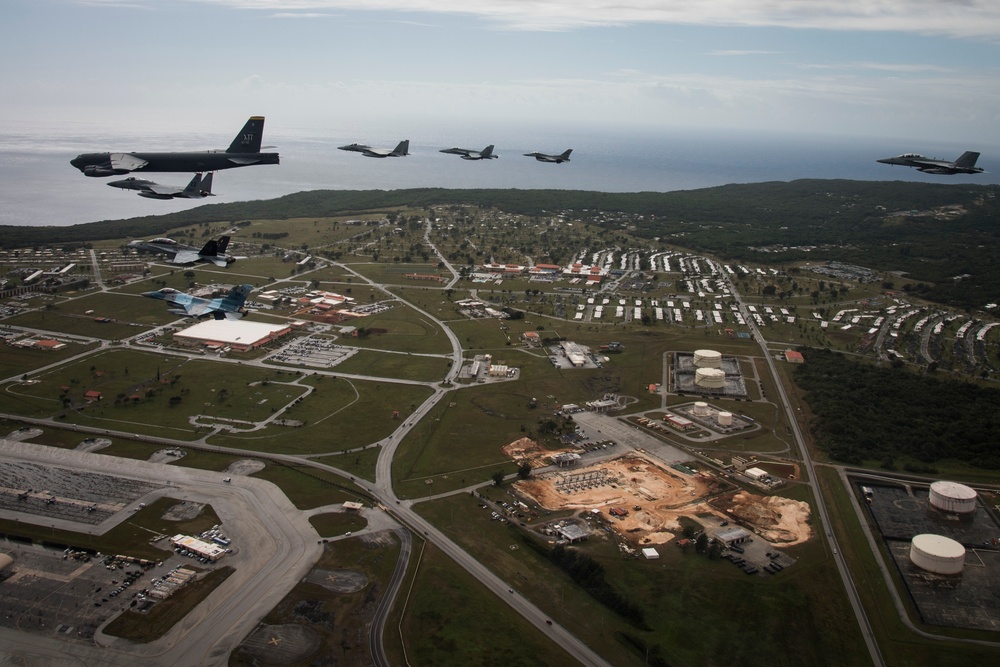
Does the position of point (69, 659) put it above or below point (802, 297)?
below

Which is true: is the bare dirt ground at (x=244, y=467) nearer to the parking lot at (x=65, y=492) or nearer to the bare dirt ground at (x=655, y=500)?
the parking lot at (x=65, y=492)

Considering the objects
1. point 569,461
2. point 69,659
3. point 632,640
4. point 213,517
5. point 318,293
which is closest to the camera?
point 69,659

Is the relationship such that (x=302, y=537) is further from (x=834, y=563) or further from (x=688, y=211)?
(x=688, y=211)

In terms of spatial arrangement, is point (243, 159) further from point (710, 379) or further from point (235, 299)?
point (710, 379)

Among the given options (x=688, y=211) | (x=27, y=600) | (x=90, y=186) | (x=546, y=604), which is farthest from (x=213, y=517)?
(x=90, y=186)

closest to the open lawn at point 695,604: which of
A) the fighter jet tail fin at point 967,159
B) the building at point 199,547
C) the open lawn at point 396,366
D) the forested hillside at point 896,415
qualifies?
the building at point 199,547

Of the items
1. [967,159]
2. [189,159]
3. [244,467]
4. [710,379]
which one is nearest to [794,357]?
[710,379]

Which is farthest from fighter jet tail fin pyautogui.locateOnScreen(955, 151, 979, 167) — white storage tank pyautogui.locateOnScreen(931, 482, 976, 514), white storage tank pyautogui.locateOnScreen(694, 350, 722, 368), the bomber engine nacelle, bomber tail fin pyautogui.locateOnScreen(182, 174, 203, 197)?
the bomber engine nacelle
